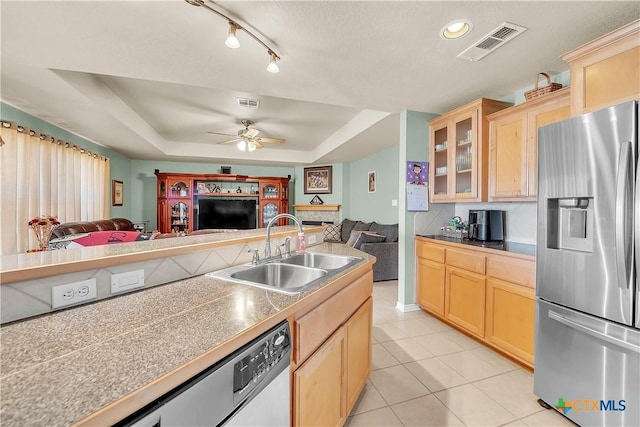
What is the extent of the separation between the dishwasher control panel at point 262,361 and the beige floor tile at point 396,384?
4.06 ft

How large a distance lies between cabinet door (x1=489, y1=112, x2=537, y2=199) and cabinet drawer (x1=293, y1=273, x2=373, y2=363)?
177 cm

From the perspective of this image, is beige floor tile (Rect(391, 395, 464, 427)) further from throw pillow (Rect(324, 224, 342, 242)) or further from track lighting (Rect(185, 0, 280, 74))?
throw pillow (Rect(324, 224, 342, 242))

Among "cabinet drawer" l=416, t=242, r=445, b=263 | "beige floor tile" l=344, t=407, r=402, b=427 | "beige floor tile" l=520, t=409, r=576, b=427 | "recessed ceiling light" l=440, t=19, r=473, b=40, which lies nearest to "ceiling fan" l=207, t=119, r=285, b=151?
"cabinet drawer" l=416, t=242, r=445, b=263

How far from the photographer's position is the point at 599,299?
1407 millimetres

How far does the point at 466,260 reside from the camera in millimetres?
2551


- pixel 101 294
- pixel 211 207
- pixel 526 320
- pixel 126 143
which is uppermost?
pixel 126 143

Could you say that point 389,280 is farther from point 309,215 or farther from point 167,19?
point 167,19

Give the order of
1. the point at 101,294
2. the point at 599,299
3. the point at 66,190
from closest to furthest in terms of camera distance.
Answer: the point at 101,294
the point at 599,299
the point at 66,190

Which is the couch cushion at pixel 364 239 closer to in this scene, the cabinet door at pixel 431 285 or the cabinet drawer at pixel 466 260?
the cabinet door at pixel 431 285

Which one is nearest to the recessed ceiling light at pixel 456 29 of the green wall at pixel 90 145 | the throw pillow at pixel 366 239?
the throw pillow at pixel 366 239

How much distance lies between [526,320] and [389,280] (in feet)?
8.55

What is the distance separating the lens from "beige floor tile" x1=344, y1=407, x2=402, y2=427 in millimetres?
1571

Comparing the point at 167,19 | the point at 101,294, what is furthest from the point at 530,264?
the point at 167,19

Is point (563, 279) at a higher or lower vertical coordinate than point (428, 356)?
higher
